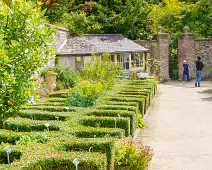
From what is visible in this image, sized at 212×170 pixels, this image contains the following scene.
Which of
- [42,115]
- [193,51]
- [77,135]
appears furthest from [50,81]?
[193,51]

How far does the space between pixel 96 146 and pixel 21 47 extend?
2.01 meters

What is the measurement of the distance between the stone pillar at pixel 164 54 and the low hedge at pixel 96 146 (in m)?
20.3

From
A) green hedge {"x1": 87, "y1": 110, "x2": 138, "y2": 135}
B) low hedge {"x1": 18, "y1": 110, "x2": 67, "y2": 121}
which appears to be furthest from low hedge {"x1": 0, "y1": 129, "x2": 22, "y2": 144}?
green hedge {"x1": 87, "y1": 110, "x2": 138, "y2": 135}

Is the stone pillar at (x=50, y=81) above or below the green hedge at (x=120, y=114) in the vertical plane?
above

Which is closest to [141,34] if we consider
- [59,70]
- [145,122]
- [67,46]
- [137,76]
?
[137,76]

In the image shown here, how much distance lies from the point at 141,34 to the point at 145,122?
16946mm

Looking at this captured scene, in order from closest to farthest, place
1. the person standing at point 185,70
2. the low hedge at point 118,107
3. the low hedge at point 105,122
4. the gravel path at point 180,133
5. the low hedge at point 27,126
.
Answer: the gravel path at point 180,133 → the low hedge at point 27,126 → the low hedge at point 105,122 → the low hedge at point 118,107 → the person standing at point 185,70

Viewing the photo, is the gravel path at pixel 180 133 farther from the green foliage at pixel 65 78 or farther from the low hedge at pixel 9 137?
the green foliage at pixel 65 78

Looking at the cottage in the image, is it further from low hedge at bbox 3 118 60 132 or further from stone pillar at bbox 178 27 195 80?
low hedge at bbox 3 118 60 132

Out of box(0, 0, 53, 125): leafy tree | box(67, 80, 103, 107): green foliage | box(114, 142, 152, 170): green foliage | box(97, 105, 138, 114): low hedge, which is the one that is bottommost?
box(114, 142, 152, 170): green foliage

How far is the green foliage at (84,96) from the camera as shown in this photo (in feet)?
37.3

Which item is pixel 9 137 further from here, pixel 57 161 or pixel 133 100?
pixel 133 100

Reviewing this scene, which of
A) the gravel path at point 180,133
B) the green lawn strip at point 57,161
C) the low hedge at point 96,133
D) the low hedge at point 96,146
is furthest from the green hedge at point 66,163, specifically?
the gravel path at point 180,133

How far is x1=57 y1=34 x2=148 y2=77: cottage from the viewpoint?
21.0 metres
